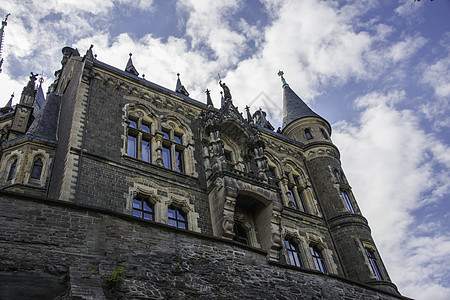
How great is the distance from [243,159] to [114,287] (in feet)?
43.6

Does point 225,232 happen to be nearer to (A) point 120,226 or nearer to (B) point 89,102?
(A) point 120,226

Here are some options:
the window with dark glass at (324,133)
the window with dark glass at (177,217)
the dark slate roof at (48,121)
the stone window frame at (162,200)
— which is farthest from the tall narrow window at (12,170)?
the window with dark glass at (324,133)

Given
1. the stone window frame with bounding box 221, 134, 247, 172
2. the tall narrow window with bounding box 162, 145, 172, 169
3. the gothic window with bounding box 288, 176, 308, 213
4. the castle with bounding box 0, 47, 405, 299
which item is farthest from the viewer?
the gothic window with bounding box 288, 176, 308, 213

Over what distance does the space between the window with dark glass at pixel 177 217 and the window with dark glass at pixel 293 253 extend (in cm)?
537

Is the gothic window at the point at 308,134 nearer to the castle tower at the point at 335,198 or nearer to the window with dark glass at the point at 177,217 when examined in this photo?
the castle tower at the point at 335,198

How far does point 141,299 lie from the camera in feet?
29.9

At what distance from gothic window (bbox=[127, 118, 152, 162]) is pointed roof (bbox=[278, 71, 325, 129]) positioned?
1250 cm

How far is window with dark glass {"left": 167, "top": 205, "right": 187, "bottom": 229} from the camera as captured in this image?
53.2ft

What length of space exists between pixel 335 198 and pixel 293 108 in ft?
29.3

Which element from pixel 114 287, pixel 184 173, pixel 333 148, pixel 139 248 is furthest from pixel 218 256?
pixel 333 148

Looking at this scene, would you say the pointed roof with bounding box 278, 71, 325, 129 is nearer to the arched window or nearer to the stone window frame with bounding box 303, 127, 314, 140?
the stone window frame with bounding box 303, 127, 314, 140

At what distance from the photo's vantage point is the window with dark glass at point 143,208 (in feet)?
51.0

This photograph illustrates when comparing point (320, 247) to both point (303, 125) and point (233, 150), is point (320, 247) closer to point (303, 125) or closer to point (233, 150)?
point (233, 150)

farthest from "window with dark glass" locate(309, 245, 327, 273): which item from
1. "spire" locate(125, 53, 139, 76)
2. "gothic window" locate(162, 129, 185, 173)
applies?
"spire" locate(125, 53, 139, 76)
